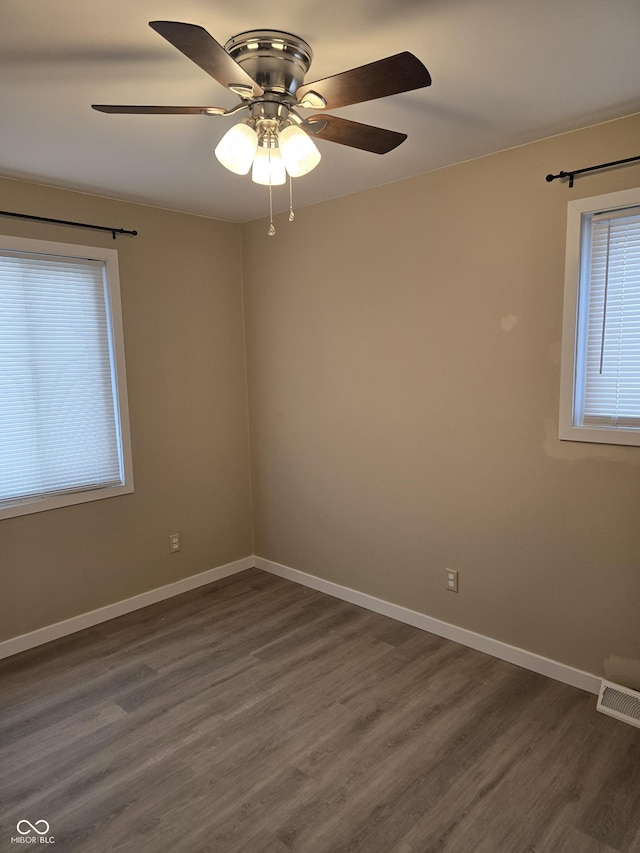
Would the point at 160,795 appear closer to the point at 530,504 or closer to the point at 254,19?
the point at 530,504

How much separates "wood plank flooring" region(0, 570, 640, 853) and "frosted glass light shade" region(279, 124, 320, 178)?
7.22 feet

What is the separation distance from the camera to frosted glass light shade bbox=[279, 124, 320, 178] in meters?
1.61

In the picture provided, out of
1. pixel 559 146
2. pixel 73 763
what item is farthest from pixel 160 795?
pixel 559 146

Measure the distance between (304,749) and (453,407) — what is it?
1790mm

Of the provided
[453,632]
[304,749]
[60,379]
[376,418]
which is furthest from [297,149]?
[453,632]

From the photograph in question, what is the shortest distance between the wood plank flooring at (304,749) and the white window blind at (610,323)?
4.45 ft

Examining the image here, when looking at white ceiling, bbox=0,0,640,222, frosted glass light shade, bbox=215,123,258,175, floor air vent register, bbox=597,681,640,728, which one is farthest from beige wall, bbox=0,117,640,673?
frosted glass light shade, bbox=215,123,258,175

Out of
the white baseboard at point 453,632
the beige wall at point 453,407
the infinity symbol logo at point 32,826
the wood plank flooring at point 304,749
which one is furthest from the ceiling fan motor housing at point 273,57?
the white baseboard at point 453,632

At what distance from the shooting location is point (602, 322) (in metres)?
2.41

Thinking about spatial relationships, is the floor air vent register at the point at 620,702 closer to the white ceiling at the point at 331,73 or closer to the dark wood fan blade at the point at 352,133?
the white ceiling at the point at 331,73

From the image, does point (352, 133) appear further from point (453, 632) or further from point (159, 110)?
point (453, 632)

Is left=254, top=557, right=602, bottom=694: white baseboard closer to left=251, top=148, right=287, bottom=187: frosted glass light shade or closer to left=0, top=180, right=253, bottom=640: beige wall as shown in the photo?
left=0, top=180, right=253, bottom=640: beige wall

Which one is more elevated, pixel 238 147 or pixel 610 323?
pixel 238 147

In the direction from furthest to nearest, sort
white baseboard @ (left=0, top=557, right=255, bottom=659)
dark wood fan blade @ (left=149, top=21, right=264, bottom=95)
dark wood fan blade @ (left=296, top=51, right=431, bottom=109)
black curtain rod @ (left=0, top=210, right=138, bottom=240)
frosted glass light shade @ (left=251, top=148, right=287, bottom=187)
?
white baseboard @ (left=0, top=557, right=255, bottom=659) → black curtain rod @ (left=0, top=210, right=138, bottom=240) → frosted glass light shade @ (left=251, top=148, right=287, bottom=187) → dark wood fan blade @ (left=296, top=51, right=431, bottom=109) → dark wood fan blade @ (left=149, top=21, right=264, bottom=95)
